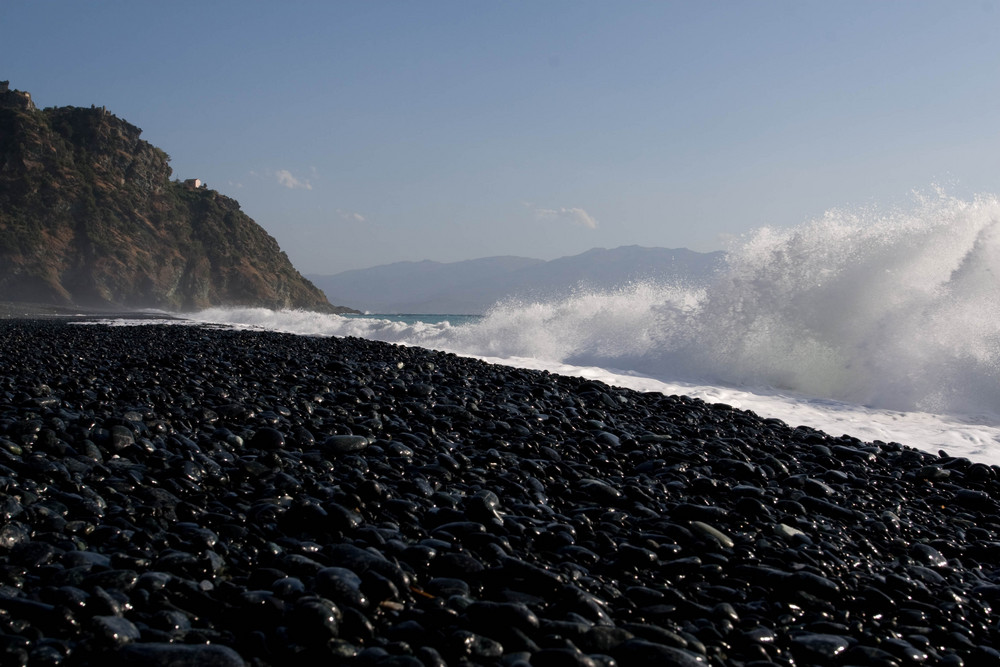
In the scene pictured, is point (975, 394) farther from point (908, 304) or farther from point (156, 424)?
point (156, 424)

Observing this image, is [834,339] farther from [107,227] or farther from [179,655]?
[107,227]

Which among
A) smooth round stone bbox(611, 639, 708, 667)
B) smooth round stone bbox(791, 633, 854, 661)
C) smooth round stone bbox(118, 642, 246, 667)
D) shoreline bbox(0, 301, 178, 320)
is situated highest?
smooth round stone bbox(791, 633, 854, 661)

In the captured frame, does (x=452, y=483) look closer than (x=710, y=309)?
Yes

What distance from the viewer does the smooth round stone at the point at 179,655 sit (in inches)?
76.5

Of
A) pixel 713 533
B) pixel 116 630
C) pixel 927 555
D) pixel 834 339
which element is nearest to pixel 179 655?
pixel 116 630

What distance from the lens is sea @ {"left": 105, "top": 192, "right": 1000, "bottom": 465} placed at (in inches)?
373

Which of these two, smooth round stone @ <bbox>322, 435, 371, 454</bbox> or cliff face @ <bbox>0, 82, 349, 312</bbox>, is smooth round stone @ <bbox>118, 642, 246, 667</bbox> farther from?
cliff face @ <bbox>0, 82, 349, 312</bbox>

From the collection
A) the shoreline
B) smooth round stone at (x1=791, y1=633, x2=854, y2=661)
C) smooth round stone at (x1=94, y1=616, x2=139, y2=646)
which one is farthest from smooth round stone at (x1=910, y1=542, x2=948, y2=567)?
the shoreline

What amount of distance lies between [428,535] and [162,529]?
1.20m

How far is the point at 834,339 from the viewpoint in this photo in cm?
1271

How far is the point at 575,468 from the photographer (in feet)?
14.5

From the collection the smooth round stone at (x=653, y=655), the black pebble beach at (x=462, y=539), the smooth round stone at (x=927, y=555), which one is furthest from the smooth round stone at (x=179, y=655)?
the smooth round stone at (x=927, y=555)

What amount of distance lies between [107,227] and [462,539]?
7271cm

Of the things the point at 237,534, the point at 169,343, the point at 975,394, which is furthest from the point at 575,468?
the point at 169,343
